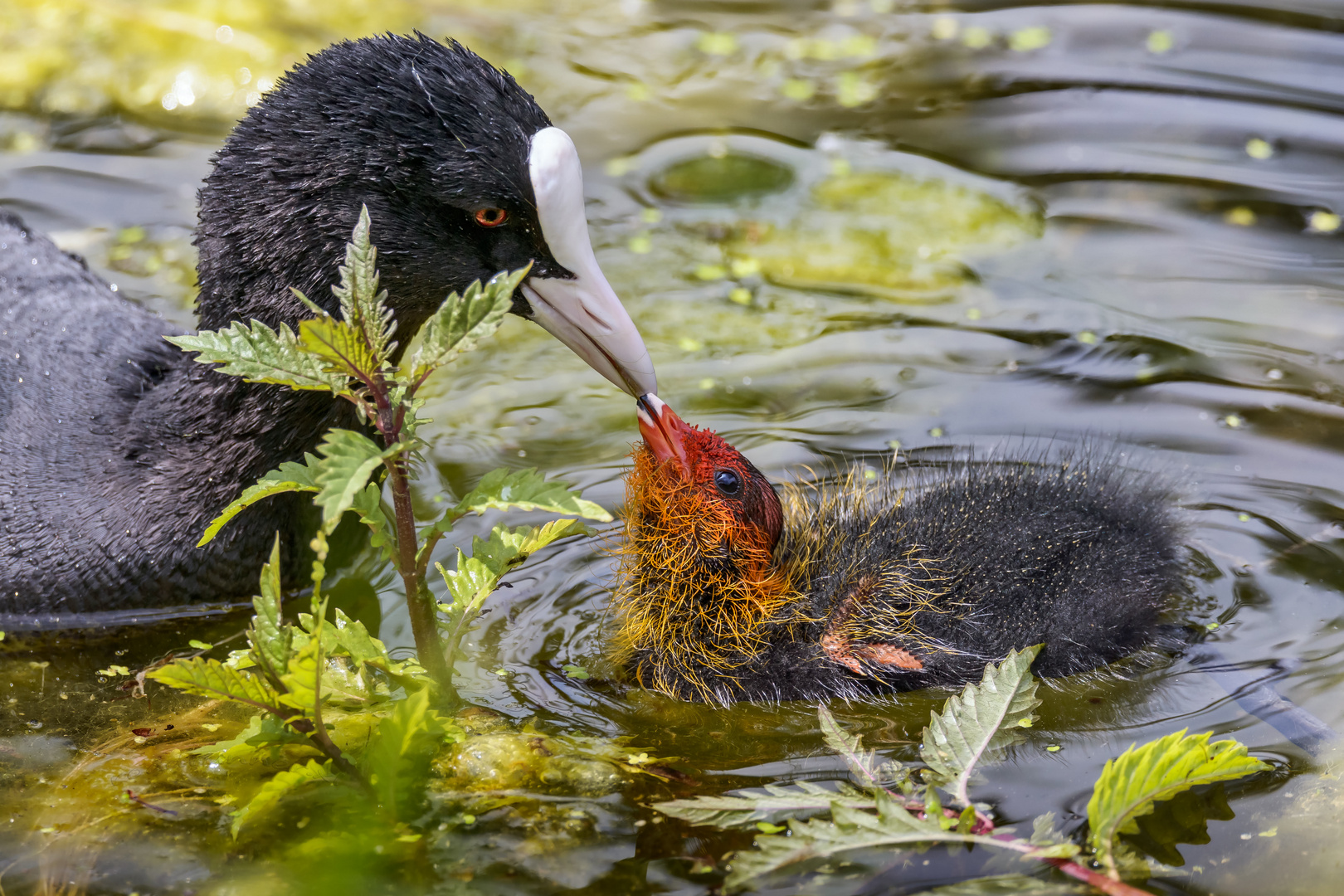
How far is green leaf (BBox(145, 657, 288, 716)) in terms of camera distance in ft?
7.10

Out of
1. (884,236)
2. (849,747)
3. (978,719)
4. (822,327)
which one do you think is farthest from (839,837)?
(884,236)

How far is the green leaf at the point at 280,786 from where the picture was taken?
224 cm

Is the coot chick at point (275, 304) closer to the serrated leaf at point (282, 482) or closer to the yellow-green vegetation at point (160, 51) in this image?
the serrated leaf at point (282, 482)

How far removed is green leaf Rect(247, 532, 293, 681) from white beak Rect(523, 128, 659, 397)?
3.15ft

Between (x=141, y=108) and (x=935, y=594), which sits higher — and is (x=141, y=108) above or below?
above

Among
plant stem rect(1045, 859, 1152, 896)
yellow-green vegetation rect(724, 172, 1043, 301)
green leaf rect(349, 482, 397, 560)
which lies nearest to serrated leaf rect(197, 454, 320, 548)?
green leaf rect(349, 482, 397, 560)

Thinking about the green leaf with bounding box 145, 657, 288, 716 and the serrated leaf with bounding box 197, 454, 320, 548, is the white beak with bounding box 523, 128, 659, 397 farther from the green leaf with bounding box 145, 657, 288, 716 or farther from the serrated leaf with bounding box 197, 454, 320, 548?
the green leaf with bounding box 145, 657, 288, 716

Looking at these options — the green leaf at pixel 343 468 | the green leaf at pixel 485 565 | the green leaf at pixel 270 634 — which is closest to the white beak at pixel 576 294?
the green leaf at pixel 485 565

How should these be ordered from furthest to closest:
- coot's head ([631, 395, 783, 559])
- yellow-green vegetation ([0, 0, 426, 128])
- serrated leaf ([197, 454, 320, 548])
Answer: yellow-green vegetation ([0, 0, 426, 128])
coot's head ([631, 395, 783, 559])
serrated leaf ([197, 454, 320, 548])

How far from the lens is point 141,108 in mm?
5379

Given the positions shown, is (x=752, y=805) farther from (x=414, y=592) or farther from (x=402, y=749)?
(x=414, y=592)

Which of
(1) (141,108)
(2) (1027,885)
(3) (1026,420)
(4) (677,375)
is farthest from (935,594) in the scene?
(1) (141,108)

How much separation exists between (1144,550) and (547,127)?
1.60m

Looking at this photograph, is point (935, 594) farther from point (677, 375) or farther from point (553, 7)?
point (553, 7)
